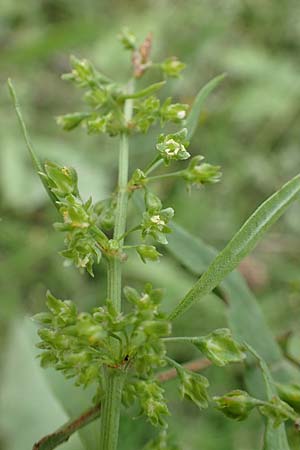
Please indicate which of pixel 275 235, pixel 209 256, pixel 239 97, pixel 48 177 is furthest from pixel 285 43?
pixel 48 177

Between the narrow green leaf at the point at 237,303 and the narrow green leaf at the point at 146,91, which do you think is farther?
the narrow green leaf at the point at 237,303

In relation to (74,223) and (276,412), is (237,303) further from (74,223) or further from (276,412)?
(74,223)

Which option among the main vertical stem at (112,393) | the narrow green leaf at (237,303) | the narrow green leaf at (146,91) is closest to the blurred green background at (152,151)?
the narrow green leaf at (237,303)

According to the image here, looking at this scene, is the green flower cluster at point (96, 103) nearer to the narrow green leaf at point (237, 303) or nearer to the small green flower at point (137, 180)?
the small green flower at point (137, 180)

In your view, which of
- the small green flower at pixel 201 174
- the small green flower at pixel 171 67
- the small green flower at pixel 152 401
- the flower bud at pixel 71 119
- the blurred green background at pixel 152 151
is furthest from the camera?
the blurred green background at pixel 152 151

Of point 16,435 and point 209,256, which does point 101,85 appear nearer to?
point 209,256

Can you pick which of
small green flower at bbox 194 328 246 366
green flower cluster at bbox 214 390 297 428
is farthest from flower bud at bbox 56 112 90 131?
green flower cluster at bbox 214 390 297 428
